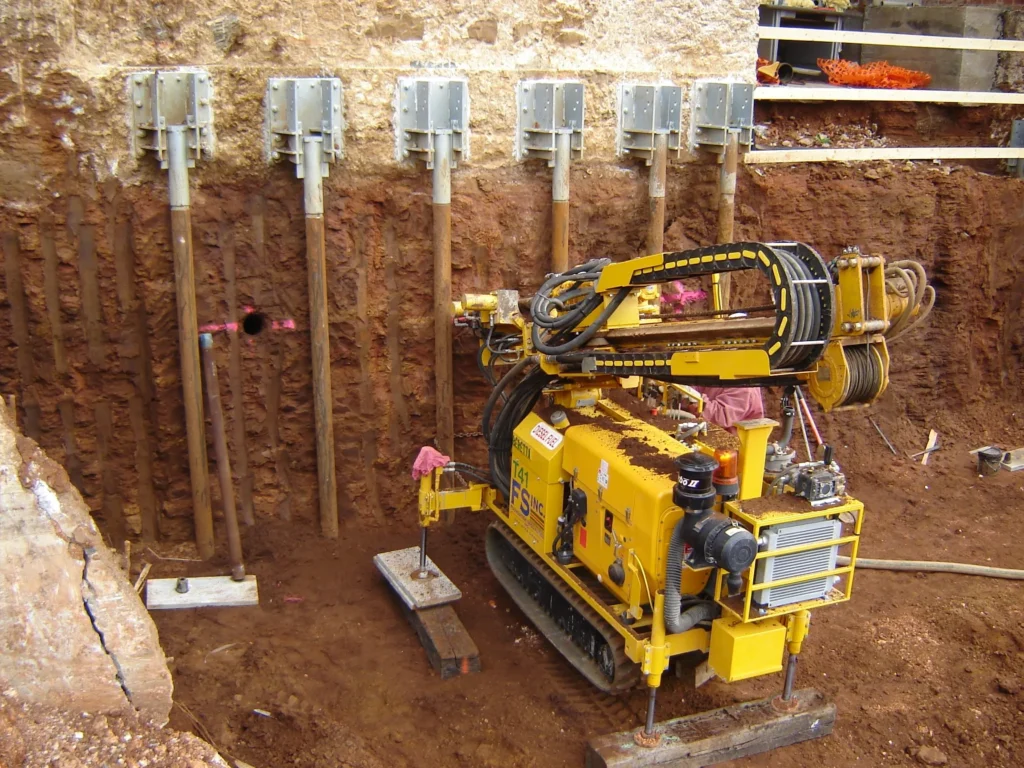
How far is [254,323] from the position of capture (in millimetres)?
7285

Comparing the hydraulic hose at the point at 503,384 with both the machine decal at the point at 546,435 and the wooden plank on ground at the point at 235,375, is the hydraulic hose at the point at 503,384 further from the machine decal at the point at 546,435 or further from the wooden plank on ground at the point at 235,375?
the wooden plank on ground at the point at 235,375

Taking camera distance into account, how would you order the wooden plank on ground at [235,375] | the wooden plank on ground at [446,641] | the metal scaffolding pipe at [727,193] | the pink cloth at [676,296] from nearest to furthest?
the wooden plank on ground at [446,641] < the wooden plank on ground at [235,375] < the metal scaffolding pipe at [727,193] < the pink cloth at [676,296]

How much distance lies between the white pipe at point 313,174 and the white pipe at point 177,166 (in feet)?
2.59

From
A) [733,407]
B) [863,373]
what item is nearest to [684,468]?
[863,373]

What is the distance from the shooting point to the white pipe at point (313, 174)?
687cm

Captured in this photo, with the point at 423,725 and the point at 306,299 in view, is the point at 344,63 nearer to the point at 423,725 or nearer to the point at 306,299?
the point at 306,299

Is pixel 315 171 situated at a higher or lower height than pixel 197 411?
higher

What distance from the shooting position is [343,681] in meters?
6.01

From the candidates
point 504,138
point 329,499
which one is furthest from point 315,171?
point 329,499

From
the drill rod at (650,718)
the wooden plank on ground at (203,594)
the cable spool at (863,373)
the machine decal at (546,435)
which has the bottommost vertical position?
the wooden plank on ground at (203,594)

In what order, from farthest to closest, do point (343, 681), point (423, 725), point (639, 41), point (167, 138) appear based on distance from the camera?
point (639, 41), point (167, 138), point (343, 681), point (423, 725)

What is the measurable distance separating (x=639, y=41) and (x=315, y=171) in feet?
9.36

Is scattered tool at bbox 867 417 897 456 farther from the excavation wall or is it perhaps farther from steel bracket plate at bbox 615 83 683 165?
steel bracket plate at bbox 615 83 683 165

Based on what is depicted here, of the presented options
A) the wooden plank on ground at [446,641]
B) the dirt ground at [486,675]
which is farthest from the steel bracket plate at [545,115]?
the wooden plank on ground at [446,641]
